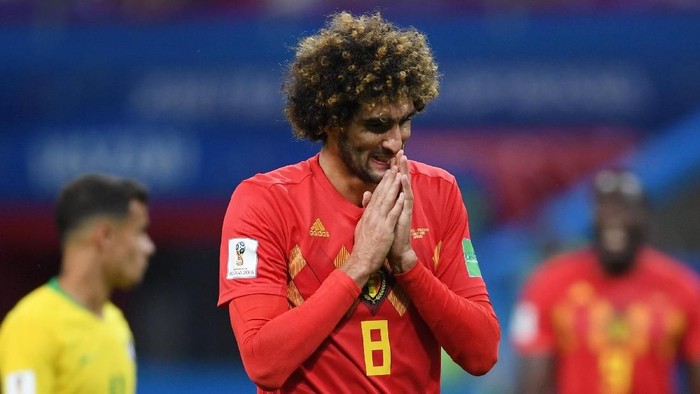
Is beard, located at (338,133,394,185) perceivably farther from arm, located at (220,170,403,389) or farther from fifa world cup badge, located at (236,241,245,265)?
fifa world cup badge, located at (236,241,245,265)

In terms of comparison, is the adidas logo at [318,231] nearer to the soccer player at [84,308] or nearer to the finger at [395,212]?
the finger at [395,212]

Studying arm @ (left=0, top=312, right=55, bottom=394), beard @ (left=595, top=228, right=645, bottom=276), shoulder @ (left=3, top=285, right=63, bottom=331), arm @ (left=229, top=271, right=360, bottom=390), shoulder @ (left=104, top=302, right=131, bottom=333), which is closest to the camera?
arm @ (left=229, top=271, right=360, bottom=390)

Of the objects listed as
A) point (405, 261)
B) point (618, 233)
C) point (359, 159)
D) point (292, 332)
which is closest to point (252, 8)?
point (618, 233)

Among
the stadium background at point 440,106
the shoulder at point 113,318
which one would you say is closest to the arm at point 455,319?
the shoulder at point 113,318

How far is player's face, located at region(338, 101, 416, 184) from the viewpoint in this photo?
136 inches

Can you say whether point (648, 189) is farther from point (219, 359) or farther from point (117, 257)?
point (117, 257)

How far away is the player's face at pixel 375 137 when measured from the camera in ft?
11.4

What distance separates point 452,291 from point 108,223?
2287mm

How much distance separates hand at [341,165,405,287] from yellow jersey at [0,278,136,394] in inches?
67.9

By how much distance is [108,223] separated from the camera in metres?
5.42

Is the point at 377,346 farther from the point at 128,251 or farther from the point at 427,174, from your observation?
the point at 128,251

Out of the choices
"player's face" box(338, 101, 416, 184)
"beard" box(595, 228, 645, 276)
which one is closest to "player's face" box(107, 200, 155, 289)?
"player's face" box(338, 101, 416, 184)

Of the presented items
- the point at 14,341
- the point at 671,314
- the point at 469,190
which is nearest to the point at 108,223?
the point at 14,341

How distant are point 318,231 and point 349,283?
26cm
